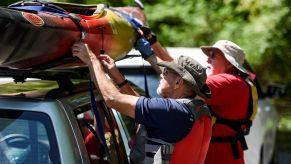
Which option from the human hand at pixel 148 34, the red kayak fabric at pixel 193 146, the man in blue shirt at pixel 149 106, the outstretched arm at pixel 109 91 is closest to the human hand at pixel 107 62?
the man in blue shirt at pixel 149 106

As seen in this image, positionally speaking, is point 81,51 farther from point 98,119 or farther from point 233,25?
point 233,25

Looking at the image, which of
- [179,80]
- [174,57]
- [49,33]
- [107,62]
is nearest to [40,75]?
[107,62]

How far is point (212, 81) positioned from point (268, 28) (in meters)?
4.88

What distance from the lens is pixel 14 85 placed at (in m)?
3.60

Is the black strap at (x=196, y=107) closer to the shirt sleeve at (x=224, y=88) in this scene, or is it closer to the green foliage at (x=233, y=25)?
the shirt sleeve at (x=224, y=88)

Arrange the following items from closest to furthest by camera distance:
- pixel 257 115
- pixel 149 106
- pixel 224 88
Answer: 1. pixel 149 106
2. pixel 224 88
3. pixel 257 115

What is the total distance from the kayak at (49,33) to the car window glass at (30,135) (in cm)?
26

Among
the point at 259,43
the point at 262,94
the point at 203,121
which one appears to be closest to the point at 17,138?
the point at 203,121

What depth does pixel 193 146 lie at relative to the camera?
11.3ft

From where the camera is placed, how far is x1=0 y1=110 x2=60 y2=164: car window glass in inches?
123

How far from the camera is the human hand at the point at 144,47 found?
4.10 m

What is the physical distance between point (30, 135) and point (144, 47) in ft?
3.90

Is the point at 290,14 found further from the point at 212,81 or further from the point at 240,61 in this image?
the point at 212,81

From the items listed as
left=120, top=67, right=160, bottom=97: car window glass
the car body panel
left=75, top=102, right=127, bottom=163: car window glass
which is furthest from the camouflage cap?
left=120, top=67, right=160, bottom=97: car window glass
